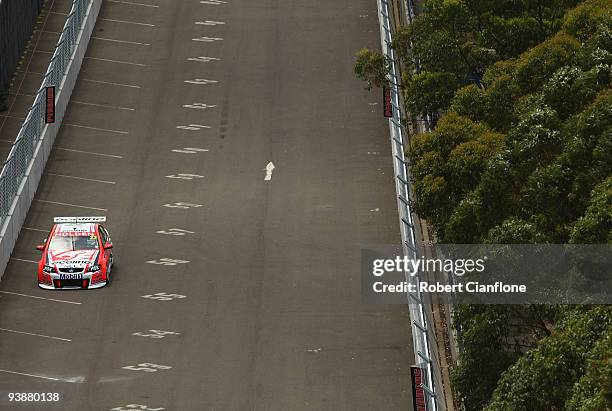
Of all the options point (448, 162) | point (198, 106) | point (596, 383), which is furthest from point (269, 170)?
point (596, 383)

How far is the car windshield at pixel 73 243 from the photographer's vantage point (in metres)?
47.3

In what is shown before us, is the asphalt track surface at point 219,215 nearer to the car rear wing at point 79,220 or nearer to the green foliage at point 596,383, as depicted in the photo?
the car rear wing at point 79,220

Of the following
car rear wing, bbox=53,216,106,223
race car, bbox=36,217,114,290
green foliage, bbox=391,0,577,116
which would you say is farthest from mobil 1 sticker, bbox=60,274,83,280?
green foliage, bbox=391,0,577,116

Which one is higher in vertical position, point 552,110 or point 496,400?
point 552,110

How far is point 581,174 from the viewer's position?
38.0 metres

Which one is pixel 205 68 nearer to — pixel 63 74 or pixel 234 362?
pixel 63 74

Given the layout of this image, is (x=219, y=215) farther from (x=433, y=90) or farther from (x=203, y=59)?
(x=203, y=59)

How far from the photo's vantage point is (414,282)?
46.6 meters

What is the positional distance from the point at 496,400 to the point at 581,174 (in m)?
6.81

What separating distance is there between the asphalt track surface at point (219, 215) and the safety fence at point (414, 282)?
0.77 meters

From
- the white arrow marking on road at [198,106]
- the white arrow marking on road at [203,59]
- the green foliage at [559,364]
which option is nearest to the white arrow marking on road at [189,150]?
the white arrow marking on road at [198,106]

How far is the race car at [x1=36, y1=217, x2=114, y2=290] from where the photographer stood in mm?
46938

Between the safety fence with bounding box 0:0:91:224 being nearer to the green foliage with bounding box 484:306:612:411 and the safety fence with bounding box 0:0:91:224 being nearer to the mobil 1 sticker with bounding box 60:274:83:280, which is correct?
the mobil 1 sticker with bounding box 60:274:83:280

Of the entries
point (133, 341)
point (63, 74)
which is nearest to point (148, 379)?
point (133, 341)
